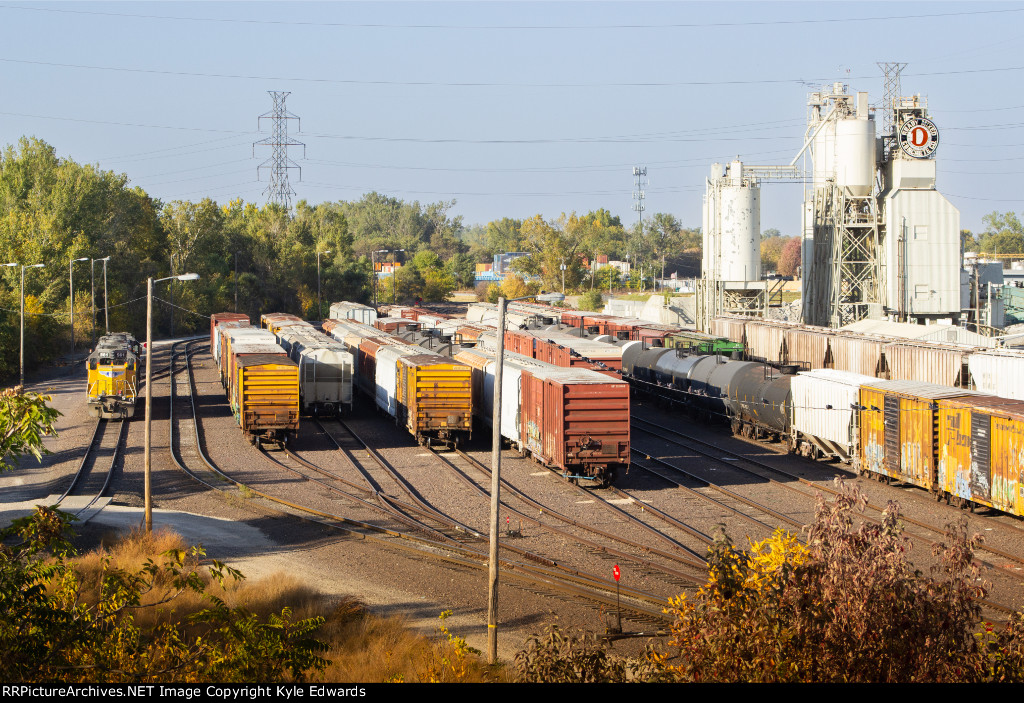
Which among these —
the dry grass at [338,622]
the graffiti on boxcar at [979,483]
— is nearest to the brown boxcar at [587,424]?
the graffiti on boxcar at [979,483]

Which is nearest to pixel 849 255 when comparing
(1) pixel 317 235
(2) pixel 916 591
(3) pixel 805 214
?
(3) pixel 805 214

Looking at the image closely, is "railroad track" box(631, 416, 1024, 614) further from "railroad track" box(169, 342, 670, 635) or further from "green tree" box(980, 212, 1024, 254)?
"green tree" box(980, 212, 1024, 254)

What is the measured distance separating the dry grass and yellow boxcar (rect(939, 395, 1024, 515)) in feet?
46.9

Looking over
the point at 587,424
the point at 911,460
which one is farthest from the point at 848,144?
the point at 587,424

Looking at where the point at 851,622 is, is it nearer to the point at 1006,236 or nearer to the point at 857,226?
the point at 857,226

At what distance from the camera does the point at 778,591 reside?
9.26 metres

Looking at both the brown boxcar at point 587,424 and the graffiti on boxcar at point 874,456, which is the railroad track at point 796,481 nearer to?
the graffiti on boxcar at point 874,456

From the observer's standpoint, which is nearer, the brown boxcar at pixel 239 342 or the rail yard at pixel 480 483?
the rail yard at pixel 480 483

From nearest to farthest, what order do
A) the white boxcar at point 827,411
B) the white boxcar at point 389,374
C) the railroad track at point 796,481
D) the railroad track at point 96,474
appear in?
the railroad track at point 796,481 < the railroad track at point 96,474 < the white boxcar at point 827,411 < the white boxcar at point 389,374

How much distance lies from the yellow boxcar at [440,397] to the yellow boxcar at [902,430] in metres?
13.5

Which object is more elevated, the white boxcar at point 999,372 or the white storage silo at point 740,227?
the white storage silo at point 740,227

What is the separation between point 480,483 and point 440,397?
17.5ft

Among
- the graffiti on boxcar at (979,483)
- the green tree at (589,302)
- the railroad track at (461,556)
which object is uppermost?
the green tree at (589,302)

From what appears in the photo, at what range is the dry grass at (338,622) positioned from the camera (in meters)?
13.4
